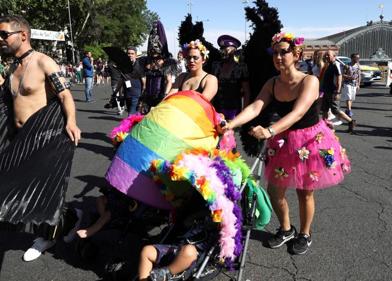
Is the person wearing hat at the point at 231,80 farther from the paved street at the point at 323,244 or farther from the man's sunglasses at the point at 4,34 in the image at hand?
the man's sunglasses at the point at 4,34

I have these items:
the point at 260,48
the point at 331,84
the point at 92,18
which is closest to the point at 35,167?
the point at 260,48

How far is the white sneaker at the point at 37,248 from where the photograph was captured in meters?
3.59

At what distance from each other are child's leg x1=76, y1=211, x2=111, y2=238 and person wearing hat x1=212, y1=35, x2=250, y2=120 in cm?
234

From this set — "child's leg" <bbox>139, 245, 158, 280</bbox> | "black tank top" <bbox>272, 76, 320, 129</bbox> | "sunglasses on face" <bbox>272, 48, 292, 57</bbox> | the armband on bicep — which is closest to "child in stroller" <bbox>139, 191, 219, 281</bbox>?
"child's leg" <bbox>139, 245, 158, 280</bbox>

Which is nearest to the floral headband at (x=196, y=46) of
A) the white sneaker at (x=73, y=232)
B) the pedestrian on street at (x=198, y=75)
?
the pedestrian on street at (x=198, y=75)

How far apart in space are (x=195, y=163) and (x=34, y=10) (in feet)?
153

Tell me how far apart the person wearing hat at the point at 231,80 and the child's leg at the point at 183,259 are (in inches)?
107

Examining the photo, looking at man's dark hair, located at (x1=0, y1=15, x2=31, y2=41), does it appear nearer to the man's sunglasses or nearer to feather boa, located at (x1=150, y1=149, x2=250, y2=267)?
the man's sunglasses

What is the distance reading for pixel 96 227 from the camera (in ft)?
11.0

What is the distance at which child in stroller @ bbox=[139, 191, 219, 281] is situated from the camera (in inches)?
107

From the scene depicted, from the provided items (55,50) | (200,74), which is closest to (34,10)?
(55,50)

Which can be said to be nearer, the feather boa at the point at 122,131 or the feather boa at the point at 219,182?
the feather boa at the point at 219,182

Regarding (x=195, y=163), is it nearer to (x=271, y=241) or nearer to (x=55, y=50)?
(x=271, y=241)

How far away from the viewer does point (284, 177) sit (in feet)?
11.7
